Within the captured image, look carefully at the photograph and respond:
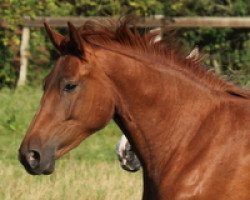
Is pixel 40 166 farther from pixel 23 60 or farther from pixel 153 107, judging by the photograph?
pixel 23 60

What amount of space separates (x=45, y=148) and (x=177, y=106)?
0.82 metres

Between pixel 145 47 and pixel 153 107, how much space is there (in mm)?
372

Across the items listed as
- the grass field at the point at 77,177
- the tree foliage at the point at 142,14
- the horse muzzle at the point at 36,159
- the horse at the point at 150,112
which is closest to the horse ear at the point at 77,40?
the horse at the point at 150,112

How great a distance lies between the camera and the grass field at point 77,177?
8938 mm

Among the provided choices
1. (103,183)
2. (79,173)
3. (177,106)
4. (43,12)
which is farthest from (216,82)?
(43,12)

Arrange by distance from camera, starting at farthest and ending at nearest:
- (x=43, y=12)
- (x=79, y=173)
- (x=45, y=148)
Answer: (x=43, y=12), (x=79, y=173), (x=45, y=148)

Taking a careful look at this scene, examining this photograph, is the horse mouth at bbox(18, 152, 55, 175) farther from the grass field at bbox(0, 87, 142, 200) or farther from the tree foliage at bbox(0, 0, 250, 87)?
the tree foliage at bbox(0, 0, 250, 87)

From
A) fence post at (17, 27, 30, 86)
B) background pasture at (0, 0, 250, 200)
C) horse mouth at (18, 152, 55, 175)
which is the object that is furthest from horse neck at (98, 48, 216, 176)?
fence post at (17, 27, 30, 86)

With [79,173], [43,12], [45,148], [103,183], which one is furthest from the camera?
[43,12]

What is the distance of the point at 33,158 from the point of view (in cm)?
565

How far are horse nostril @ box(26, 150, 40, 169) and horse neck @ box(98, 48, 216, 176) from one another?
55 cm

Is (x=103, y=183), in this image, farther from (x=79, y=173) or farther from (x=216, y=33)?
(x=216, y=33)

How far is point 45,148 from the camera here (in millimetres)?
5660

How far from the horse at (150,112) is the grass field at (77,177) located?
2.98m
